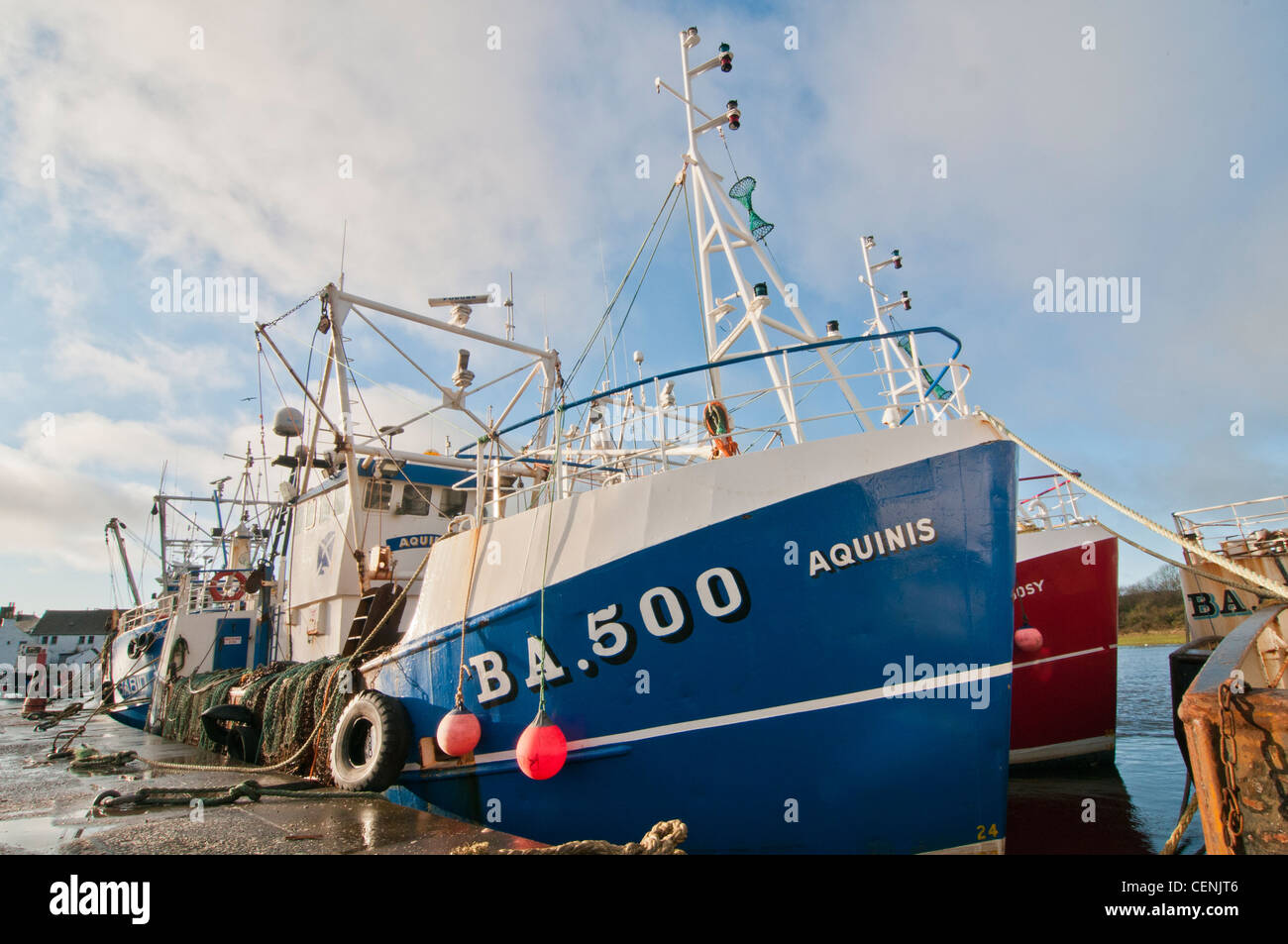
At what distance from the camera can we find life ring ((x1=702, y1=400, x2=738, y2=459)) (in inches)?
221

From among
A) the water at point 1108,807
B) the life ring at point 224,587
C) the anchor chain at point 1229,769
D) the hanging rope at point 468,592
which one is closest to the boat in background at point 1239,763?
the anchor chain at point 1229,769

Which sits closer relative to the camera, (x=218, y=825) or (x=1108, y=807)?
(x=218, y=825)

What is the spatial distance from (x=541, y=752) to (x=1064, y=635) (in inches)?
381

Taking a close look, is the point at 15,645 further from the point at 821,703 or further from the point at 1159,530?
the point at 1159,530

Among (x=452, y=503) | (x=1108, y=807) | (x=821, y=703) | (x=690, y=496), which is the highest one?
(x=452, y=503)

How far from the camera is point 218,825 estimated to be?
5.14 metres

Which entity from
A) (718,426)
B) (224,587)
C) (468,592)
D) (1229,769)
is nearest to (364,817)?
(468,592)

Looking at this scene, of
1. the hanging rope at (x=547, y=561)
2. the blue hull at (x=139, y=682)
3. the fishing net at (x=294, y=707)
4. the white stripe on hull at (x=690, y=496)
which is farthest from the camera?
the blue hull at (x=139, y=682)

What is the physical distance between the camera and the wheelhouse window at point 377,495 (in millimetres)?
11039

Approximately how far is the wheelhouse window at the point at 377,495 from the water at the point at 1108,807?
1035cm

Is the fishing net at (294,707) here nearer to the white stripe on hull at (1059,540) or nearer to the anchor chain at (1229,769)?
the anchor chain at (1229,769)
